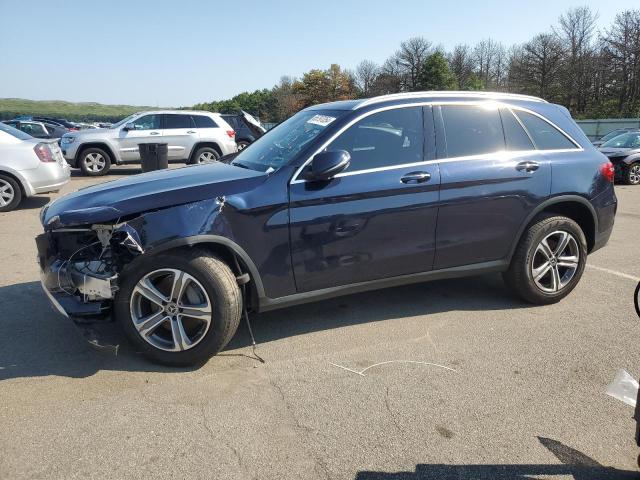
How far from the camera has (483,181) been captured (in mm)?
4086

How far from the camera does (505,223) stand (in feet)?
13.8

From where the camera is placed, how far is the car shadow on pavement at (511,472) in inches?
94.0

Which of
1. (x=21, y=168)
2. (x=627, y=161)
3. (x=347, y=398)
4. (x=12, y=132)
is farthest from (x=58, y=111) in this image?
(x=347, y=398)

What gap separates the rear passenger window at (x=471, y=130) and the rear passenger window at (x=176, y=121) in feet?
38.6

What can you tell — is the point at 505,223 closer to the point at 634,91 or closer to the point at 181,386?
the point at 181,386

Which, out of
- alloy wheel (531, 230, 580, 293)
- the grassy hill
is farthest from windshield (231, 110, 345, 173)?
the grassy hill

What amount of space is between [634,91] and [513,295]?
49.4m

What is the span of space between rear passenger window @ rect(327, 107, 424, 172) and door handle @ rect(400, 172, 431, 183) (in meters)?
0.12

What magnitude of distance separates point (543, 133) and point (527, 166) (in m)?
0.44

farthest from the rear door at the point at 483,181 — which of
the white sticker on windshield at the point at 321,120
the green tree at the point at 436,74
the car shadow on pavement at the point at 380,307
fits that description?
the green tree at the point at 436,74

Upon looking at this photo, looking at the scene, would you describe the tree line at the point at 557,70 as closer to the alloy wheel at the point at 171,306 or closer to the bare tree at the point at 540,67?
the bare tree at the point at 540,67

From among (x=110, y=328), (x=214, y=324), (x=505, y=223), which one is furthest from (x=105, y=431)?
(x=505, y=223)

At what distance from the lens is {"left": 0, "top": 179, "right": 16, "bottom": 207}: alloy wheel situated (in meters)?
8.97

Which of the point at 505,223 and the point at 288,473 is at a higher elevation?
the point at 505,223
